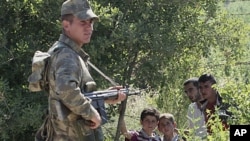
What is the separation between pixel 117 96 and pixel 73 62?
417mm

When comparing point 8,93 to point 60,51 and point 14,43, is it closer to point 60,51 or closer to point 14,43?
point 14,43

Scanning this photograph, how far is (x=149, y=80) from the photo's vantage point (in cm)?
725

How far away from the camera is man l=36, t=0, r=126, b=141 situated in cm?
426

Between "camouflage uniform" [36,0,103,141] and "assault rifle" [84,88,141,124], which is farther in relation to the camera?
"assault rifle" [84,88,141,124]

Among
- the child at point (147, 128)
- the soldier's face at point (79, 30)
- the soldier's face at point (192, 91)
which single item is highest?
the soldier's face at point (79, 30)

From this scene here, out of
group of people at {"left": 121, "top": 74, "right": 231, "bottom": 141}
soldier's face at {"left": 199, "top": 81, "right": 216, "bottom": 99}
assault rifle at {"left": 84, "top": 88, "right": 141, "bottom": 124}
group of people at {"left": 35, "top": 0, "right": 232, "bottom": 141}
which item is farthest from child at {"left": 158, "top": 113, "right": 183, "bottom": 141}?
assault rifle at {"left": 84, "top": 88, "right": 141, "bottom": 124}

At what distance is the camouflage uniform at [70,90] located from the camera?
4258mm

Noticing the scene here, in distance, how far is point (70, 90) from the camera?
13.9 feet

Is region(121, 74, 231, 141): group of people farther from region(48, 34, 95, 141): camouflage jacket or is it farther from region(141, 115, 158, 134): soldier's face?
region(48, 34, 95, 141): camouflage jacket

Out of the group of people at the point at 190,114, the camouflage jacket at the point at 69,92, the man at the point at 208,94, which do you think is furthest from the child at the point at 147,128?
the camouflage jacket at the point at 69,92

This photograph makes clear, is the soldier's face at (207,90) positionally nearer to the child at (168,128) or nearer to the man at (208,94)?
the man at (208,94)

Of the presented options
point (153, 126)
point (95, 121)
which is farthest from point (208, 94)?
point (95, 121)

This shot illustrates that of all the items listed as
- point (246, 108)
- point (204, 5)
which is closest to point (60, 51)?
point (246, 108)

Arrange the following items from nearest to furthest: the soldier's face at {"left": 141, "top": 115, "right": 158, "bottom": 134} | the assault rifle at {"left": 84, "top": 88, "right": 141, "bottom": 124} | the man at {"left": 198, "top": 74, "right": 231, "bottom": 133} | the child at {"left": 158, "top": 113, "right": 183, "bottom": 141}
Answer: the assault rifle at {"left": 84, "top": 88, "right": 141, "bottom": 124}
the man at {"left": 198, "top": 74, "right": 231, "bottom": 133}
the child at {"left": 158, "top": 113, "right": 183, "bottom": 141}
the soldier's face at {"left": 141, "top": 115, "right": 158, "bottom": 134}
